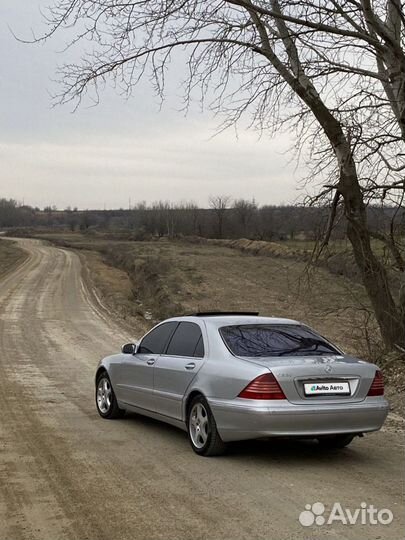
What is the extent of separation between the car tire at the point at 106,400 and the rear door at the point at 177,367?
1.22 meters

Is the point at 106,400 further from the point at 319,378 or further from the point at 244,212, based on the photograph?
the point at 244,212

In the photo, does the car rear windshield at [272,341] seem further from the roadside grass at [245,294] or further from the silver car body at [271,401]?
the roadside grass at [245,294]

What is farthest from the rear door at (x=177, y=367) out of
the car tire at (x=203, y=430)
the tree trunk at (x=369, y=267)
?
the tree trunk at (x=369, y=267)

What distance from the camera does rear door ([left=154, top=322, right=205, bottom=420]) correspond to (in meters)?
6.98

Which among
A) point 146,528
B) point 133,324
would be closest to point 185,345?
point 146,528

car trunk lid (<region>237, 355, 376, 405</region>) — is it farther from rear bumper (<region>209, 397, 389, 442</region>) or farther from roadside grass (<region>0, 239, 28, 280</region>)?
roadside grass (<region>0, 239, 28, 280</region>)

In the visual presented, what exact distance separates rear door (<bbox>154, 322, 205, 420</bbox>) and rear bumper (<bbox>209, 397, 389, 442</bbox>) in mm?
671

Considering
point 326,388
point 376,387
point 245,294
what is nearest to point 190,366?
point 326,388

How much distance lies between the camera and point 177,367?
7176 millimetres

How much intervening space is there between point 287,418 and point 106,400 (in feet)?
11.1

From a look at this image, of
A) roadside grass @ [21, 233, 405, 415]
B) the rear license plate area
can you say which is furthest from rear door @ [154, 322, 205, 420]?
roadside grass @ [21, 233, 405, 415]

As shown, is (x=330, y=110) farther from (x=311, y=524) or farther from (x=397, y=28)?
(x=311, y=524)

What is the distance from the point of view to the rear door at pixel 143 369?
775 cm

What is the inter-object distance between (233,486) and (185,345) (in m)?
2.11
